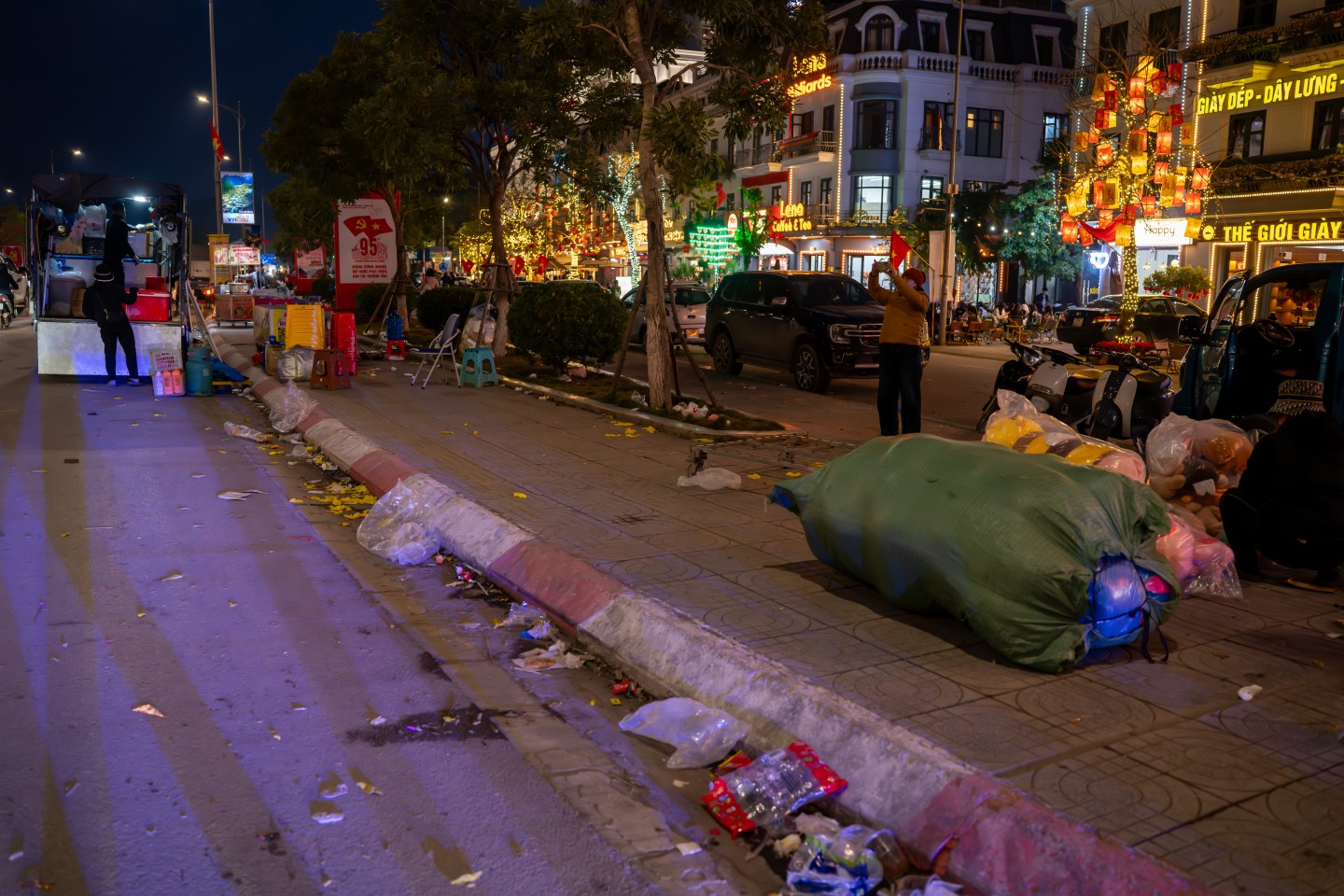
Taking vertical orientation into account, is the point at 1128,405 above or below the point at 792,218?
below

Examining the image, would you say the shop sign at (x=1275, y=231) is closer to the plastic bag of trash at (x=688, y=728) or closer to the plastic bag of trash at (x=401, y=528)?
the plastic bag of trash at (x=401, y=528)

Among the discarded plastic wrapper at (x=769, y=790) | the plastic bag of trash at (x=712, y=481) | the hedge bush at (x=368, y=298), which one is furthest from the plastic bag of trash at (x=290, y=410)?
the hedge bush at (x=368, y=298)

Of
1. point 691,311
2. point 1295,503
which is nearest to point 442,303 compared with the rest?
point 691,311

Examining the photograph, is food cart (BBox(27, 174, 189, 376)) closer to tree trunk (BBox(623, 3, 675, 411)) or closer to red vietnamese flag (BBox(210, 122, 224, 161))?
tree trunk (BBox(623, 3, 675, 411))

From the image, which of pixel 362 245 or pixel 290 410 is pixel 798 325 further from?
pixel 362 245

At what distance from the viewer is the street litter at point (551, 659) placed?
543 centimetres

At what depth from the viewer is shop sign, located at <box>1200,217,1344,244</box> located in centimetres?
2844

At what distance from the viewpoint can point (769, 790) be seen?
152 inches

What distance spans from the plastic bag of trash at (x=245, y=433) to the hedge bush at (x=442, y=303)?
11708 millimetres

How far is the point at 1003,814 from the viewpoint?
343 cm

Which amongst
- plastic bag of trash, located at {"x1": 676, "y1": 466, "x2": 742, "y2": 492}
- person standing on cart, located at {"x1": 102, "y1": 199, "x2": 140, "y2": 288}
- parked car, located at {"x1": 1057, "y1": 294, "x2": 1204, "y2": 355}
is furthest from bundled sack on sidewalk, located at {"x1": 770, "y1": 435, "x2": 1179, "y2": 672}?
parked car, located at {"x1": 1057, "y1": 294, "x2": 1204, "y2": 355}

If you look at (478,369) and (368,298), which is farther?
(368,298)

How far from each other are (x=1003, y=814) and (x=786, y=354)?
14.9 meters

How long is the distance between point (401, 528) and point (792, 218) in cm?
4469
